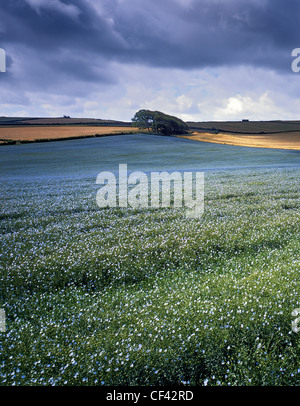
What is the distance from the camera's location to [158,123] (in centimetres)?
9506

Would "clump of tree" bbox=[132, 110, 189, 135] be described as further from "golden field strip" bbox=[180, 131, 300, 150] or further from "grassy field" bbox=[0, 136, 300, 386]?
"grassy field" bbox=[0, 136, 300, 386]

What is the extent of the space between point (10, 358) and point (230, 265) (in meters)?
6.45

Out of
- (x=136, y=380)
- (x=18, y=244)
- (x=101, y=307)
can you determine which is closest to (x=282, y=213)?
(x=101, y=307)

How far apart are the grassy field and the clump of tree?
8540 centimetres

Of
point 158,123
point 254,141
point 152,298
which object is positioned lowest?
point 152,298

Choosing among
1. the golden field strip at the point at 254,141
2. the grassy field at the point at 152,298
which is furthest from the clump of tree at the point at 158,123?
the grassy field at the point at 152,298

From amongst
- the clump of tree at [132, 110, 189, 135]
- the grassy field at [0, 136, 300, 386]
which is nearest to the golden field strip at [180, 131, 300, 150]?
the clump of tree at [132, 110, 189, 135]

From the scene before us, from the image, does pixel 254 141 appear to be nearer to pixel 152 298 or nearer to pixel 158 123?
pixel 158 123

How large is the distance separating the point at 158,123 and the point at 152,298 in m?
93.6

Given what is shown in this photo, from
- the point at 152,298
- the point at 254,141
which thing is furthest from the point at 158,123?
the point at 152,298

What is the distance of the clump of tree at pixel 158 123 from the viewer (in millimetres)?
95875

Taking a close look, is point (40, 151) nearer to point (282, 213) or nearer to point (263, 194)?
point (263, 194)

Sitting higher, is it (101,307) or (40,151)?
(40,151)

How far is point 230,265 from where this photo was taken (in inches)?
337
